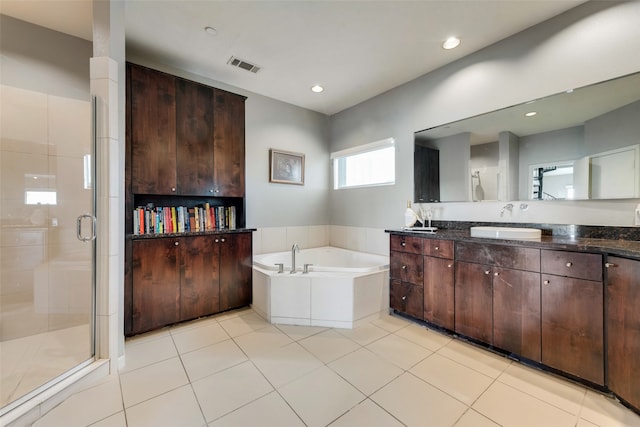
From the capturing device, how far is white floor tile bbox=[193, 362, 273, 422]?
1.43 m

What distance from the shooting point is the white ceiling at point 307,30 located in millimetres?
1890

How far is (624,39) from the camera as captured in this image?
5.52 ft

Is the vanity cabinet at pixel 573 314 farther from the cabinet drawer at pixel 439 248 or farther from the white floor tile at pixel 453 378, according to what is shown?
the cabinet drawer at pixel 439 248

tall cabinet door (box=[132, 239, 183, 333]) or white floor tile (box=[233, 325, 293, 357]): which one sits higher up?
tall cabinet door (box=[132, 239, 183, 333])

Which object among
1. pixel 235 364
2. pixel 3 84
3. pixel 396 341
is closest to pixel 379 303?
Answer: pixel 396 341

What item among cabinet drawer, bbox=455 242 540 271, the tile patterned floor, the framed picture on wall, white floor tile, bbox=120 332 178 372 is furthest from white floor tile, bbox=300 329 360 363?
the framed picture on wall

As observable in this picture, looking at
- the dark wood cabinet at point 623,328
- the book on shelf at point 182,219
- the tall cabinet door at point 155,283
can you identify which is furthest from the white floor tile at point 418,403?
the book on shelf at point 182,219

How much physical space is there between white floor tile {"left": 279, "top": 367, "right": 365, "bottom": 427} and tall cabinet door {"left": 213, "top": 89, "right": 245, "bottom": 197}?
1972 millimetres

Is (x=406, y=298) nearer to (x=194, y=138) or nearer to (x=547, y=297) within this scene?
(x=547, y=297)

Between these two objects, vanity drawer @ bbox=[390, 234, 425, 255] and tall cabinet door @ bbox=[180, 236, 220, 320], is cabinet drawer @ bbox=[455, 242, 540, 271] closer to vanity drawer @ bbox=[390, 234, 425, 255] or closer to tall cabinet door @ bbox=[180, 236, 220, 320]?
vanity drawer @ bbox=[390, 234, 425, 255]

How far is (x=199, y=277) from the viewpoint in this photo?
253 cm

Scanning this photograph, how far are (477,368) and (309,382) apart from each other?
119 centimetres

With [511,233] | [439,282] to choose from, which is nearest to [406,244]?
[439,282]

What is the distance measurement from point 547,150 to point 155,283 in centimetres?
356
